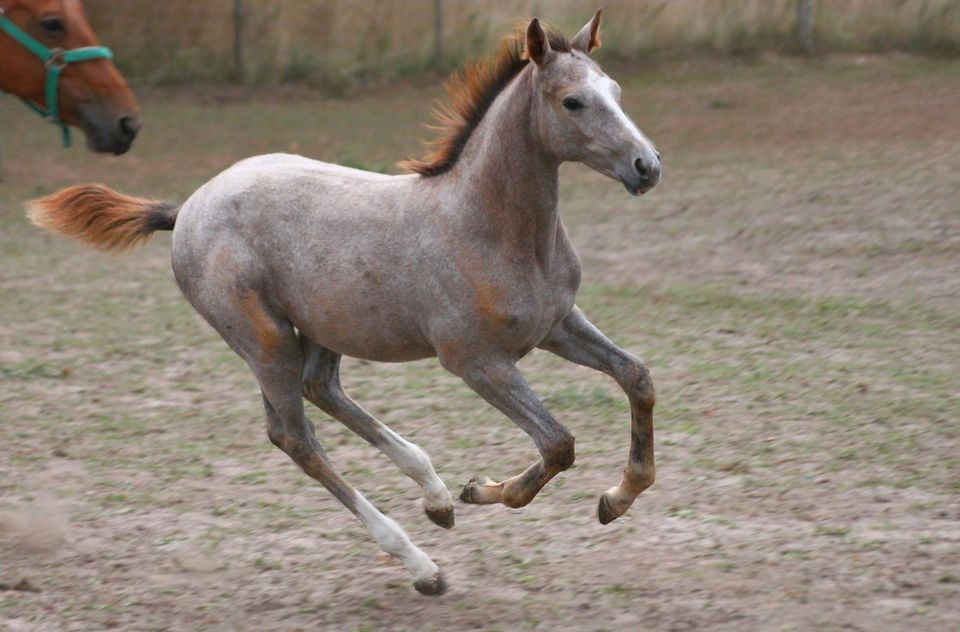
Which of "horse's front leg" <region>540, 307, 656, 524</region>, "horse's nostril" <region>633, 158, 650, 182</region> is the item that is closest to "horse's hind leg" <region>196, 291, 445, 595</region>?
"horse's front leg" <region>540, 307, 656, 524</region>

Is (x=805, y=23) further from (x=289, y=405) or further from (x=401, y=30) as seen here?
(x=289, y=405)

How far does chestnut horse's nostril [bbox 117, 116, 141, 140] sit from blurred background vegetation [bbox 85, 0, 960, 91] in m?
10.3

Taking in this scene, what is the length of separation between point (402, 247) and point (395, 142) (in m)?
8.87

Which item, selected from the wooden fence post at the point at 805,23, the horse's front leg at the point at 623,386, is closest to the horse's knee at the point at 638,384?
the horse's front leg at the point at 623,386

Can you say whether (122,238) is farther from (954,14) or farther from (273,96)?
(954,14)

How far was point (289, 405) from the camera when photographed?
14.2ft

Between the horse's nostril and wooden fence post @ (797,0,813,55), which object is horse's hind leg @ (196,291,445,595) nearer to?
the horse's nostril

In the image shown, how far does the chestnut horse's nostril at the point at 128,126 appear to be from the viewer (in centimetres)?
571

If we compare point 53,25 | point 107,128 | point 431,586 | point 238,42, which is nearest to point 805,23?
point 238,42

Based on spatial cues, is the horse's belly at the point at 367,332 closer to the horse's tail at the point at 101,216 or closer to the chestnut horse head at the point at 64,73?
the horse's tail at the point at 101,216

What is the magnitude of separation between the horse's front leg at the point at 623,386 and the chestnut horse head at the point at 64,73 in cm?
260

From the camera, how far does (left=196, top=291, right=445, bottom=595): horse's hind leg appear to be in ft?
13.5

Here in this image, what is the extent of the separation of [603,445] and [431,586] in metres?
1.52

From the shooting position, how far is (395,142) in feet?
41.8
